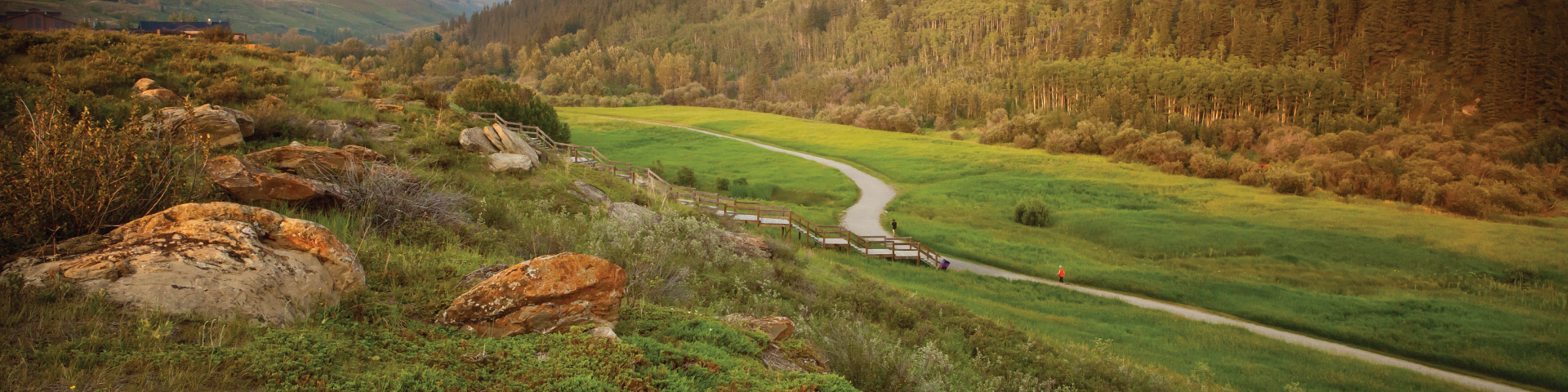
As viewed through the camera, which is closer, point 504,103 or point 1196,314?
point 1196,314

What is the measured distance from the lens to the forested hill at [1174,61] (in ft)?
232

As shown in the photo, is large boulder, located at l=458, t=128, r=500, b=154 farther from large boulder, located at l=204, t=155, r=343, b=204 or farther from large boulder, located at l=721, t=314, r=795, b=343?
large boulder, located at l=721, t=314, r=795, b=343

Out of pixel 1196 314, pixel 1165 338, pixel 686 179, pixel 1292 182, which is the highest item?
pixel 1292 182

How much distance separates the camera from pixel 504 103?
128 feet

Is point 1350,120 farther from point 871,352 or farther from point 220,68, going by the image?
point 220,68

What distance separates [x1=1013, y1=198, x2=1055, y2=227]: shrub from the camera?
3900 cm

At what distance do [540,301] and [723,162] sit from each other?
172ft

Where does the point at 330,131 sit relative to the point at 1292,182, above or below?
above

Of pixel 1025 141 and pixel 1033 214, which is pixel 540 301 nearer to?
pixel 1033 214

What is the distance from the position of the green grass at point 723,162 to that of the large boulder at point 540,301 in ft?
102

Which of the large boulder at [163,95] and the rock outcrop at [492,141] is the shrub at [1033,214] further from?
the large boulder at [163,95]

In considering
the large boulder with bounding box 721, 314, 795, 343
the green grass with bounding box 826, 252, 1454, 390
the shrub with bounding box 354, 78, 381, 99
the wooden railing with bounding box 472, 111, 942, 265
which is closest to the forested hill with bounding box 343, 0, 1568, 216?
the shrub with bounding box 354, 78, 381, 99

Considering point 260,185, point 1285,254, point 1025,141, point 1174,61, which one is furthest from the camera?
point 1174,61

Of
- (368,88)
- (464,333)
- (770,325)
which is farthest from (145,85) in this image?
(770,325)
